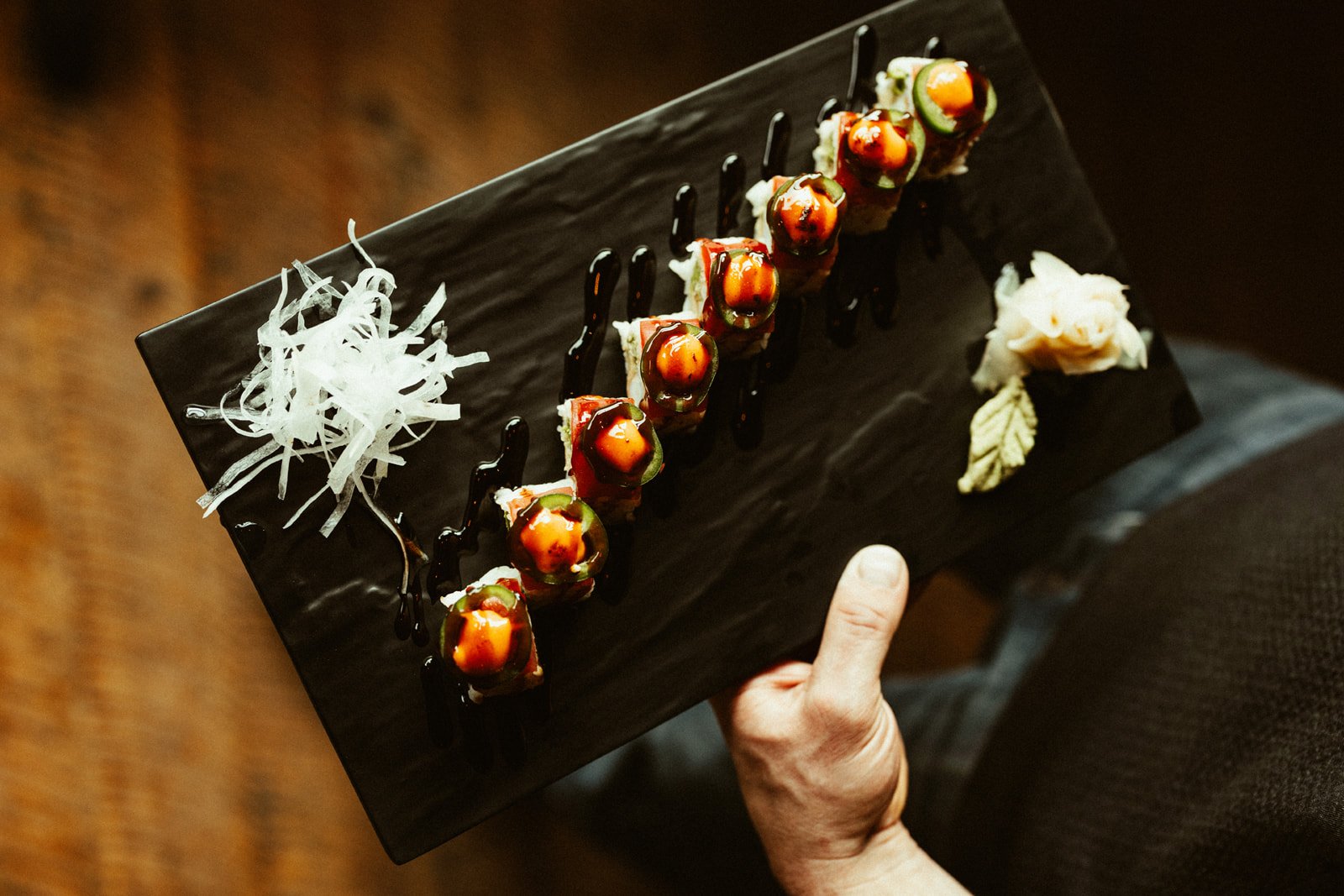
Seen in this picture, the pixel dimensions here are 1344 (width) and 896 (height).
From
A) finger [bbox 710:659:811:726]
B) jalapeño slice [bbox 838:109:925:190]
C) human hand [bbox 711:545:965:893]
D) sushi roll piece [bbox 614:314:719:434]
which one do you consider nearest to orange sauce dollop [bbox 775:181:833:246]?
jalapeño slice [bbox 838:109:925:190]

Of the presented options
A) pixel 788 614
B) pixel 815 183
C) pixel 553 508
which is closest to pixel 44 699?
pixel 553 508

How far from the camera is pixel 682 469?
175cm

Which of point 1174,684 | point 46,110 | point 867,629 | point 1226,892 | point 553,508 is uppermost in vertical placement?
point 46,110

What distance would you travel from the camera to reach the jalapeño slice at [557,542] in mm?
1507

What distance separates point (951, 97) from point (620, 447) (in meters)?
0.90

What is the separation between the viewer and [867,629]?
1.63 m

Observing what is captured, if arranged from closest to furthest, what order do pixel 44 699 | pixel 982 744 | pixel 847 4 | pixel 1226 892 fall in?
pixel 1226 892
pixel 982 744
pixel 44 699
pixel 847 4

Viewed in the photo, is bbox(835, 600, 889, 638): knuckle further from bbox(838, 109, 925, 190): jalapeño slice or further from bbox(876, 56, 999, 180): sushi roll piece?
bbox(876, 56, 999, 180): sushi roll piece

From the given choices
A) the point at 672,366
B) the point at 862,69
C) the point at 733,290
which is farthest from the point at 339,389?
the point at 862,69

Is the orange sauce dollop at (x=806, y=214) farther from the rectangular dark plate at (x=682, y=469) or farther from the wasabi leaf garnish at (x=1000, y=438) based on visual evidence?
→ the wasabi leaf garnish at (x=1000, y=438)

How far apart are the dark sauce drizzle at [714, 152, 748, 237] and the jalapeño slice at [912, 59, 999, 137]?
0.35 meters

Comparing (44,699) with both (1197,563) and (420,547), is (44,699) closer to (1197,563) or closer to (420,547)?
(420,547)

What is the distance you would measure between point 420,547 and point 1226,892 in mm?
1479

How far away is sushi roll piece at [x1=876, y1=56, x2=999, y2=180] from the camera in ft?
5.56
